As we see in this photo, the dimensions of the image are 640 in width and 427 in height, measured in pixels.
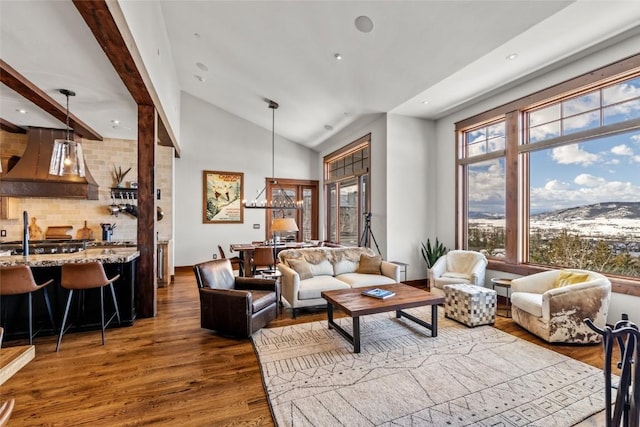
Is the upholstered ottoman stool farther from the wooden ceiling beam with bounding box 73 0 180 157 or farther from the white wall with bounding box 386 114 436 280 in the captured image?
the wooden ceiling beam with bounding box 73 0 180 157

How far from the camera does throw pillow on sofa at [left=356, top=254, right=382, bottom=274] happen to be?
4.69 m

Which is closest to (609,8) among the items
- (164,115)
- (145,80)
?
(145,80)

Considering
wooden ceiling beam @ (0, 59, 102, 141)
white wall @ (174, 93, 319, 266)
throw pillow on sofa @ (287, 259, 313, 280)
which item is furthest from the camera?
white wall @ (174, 93, 319, 266)

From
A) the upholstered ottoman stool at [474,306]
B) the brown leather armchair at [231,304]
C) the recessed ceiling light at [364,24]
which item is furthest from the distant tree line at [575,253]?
the brown leather armchair at [231,304]

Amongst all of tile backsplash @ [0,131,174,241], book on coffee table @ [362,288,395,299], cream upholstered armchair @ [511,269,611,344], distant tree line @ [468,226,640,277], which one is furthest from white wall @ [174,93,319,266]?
cream upholstered armchair @ [511,269,611,344]

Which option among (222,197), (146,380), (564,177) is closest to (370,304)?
(146,380)

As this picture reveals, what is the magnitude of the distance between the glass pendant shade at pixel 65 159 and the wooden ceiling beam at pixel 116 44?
3.23 ft

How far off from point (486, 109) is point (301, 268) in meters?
4.03

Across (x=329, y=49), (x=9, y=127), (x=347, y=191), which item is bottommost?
(x=347, y=191)

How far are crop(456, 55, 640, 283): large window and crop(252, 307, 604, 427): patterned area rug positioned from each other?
1.68 m

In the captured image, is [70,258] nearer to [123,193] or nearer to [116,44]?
[116,44]

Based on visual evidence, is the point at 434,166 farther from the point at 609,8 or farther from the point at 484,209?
the point at 609,8

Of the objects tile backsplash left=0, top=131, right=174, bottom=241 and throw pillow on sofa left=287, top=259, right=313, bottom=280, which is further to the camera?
tile backsplash left=0, top=131, right=174, bottom=241

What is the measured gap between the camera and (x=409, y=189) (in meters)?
5.77
